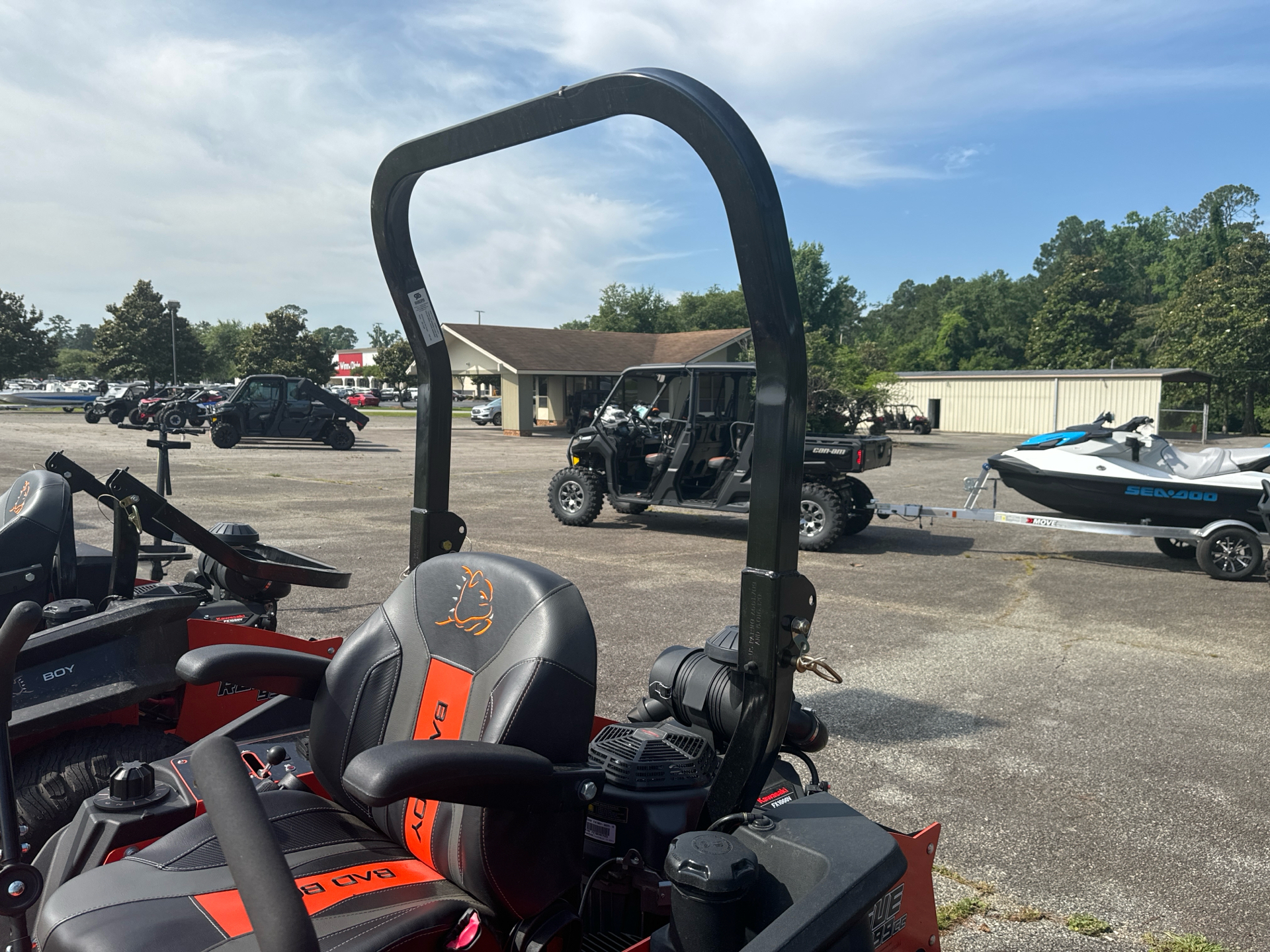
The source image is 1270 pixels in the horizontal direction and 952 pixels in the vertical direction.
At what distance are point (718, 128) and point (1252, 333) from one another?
44.7 metres

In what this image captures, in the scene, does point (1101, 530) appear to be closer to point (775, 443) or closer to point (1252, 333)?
point (775, 443)

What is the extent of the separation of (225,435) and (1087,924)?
76.6 ft

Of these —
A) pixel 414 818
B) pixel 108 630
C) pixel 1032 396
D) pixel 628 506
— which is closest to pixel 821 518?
pixel 628 506

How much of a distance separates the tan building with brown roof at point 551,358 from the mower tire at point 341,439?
9985 millimetres

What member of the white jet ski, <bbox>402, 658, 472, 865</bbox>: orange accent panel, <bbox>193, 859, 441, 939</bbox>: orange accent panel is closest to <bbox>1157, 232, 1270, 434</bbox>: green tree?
the white jet ski

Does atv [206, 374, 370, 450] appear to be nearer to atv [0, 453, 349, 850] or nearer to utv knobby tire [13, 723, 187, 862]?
atv [0, 453, 349, 850]

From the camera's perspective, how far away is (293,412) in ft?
79.7

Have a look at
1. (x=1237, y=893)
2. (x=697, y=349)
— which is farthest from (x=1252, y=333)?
(x=1237, y=893)

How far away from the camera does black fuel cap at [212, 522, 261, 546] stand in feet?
13.0

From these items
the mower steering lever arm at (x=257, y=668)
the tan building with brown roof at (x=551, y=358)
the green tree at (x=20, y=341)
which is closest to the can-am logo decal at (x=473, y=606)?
the mower steering lever arm at (x=257, y=668)

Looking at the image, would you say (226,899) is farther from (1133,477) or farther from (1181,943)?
(1133,477)

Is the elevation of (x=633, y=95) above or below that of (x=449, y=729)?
above

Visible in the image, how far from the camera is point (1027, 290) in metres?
71.8

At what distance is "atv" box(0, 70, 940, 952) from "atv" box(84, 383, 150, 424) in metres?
32.2
